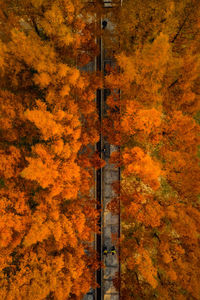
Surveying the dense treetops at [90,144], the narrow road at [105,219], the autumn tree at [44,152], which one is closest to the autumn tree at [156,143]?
the dense treetops at [90,144]

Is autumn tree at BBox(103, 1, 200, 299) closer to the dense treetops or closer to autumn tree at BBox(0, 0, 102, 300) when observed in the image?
the dense treetops

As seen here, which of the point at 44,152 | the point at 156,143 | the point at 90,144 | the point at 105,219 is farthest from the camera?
the point at 105,219

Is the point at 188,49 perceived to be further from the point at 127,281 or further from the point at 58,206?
the point at 127,281

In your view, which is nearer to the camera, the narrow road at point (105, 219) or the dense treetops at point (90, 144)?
the dense treetops at point (90, 144)

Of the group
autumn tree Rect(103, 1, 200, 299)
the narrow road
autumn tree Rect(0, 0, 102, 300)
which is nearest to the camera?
autumn tree Rect(0, 0, 102, 300)

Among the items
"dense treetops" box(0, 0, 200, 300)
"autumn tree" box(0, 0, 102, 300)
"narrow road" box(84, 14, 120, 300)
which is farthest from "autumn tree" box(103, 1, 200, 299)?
"autumn tree" box(0, 0, 102, 300)

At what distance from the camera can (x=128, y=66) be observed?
16.2m

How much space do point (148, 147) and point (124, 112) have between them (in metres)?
4.75

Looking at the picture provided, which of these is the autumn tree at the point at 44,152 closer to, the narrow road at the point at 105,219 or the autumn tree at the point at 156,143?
the narrow road at the point at 105,219

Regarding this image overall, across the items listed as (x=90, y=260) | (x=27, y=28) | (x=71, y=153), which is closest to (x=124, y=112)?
(x=71, y=153)

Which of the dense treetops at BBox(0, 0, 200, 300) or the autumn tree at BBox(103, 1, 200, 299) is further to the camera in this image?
the autumn tree at BBox(103, 1, 200, 299)

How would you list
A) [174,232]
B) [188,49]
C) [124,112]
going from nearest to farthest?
[188,49], [124,112], [174,232]

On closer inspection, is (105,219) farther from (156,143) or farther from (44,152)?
(44,152)

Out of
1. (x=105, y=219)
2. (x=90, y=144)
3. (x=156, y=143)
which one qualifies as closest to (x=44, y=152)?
(x=90, y=144)
